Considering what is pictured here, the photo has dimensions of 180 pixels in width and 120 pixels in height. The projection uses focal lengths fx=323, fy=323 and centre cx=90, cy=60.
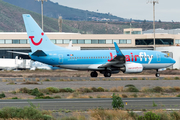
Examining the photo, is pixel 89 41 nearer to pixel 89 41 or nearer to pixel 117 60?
pixel 89 41

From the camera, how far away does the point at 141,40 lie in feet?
278

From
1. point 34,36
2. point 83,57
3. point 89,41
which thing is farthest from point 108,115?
point 89,41

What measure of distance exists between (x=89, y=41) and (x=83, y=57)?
1521 inches

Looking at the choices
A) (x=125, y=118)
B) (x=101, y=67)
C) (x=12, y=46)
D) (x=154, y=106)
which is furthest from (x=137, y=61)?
(x=12, y=46)

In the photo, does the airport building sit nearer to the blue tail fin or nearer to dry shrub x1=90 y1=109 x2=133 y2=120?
the blue tail fin

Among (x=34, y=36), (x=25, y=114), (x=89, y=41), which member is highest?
(x=89, y=41)

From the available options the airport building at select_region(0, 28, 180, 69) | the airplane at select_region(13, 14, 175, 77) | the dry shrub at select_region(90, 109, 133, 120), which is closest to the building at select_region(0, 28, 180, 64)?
the airport building at select_region(0, 28, 180, 69)

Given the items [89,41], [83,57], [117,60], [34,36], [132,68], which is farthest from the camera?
[89,41]

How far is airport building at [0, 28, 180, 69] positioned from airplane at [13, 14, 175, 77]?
35.3 m

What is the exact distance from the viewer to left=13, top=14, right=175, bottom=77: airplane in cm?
4253

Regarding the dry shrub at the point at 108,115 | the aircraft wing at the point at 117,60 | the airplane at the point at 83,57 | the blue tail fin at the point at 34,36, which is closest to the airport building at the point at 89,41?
the airplane at the point at 83,57

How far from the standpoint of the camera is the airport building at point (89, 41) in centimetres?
7875

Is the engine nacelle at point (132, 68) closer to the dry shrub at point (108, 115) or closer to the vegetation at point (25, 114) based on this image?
the dry shrub at point (108, 115)

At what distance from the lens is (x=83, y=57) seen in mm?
43938
